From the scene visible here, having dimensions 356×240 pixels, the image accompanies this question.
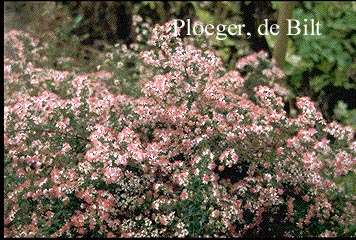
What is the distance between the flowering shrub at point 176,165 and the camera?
2459mm

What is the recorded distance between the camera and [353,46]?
17.5 feet

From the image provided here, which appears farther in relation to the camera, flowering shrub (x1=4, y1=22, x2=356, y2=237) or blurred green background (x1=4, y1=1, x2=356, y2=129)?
blurred green background (x1=4, y1=1, x2=356, y2=129)

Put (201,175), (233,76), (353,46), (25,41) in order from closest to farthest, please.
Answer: (201,175)
(233,76)
(25,41)
(353,46)

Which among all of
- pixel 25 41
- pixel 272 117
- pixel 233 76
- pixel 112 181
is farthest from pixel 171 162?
pixel 25 41

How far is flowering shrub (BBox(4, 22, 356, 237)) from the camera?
8.07 feet

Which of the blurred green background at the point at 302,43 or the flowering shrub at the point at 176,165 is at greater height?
the blurred green background at the point at 302,43

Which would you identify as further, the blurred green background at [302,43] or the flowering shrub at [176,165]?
the blurred green background at [302,43]

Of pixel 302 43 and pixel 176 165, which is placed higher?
pixel 302 43

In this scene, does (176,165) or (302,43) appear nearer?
(176,165)

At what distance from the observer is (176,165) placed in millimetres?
2553

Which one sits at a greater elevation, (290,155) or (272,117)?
(272,117)

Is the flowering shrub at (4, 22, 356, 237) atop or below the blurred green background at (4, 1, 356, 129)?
below

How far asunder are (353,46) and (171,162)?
3279mm

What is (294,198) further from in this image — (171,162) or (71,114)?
(71,114)
